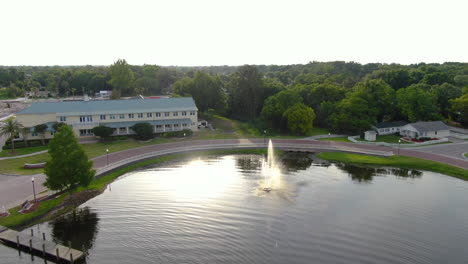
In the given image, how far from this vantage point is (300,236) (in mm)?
26328

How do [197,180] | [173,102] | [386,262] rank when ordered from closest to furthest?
[386,262], [197,180], [173,102]

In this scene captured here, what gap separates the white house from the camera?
204ft

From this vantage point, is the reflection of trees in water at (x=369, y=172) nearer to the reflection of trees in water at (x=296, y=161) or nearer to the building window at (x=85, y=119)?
the reflection of trees in water at (x=296, y=161)

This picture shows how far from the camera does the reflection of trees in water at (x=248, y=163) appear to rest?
43.6 m

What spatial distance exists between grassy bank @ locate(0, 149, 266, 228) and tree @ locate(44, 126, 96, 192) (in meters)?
1.75

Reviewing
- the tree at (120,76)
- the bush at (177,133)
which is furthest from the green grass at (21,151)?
the tree at (120,76)

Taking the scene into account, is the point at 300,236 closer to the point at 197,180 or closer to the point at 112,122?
the point at 197,180

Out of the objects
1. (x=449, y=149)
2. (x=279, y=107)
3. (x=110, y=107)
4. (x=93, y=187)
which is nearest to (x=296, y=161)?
(x=279, y=107)

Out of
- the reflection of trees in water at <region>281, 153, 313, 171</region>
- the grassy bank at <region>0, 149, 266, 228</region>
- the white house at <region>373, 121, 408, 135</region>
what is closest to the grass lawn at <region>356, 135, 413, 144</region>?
the white house at <region>373, 121, 408, 135</region>

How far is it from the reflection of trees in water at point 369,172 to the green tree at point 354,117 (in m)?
15.9

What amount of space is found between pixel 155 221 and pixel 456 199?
92.9ft

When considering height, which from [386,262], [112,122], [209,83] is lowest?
[386,262]

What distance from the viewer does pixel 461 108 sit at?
218ft

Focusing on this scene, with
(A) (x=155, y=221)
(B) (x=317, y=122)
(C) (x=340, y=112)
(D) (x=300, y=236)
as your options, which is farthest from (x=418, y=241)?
(B) (x=317, y=122)
